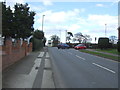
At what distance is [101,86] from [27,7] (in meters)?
26.6

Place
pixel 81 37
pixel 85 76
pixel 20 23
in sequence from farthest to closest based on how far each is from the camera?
pixel 81 37
pixel 20 23
pixel 85 76

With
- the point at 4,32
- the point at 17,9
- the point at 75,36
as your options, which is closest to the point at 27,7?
the point at 17,9

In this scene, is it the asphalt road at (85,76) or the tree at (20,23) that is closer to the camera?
the asphalt road at (85,76)

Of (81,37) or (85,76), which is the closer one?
(85,76)

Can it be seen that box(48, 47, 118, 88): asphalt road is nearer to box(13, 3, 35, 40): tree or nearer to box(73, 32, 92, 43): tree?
box(13, 3, 35, 40): tree

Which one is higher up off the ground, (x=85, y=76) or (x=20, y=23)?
(x=20, y=23)

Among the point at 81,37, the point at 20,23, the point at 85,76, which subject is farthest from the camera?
the point at 81,37

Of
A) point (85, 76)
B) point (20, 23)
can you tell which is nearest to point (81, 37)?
point (20, 23)

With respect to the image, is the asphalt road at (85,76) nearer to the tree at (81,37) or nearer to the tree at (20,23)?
the tree at (20,23)

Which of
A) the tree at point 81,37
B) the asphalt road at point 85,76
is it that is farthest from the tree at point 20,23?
the tree at point 81,37

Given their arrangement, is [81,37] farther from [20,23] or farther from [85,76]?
[85,76]

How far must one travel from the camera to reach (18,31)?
94.5 ft

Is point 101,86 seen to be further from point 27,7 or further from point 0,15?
point 27,7

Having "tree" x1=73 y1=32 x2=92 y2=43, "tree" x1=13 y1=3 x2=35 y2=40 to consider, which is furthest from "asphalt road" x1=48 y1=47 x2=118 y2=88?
"tree" x1=73 y1=32 x2=92 y2=43
